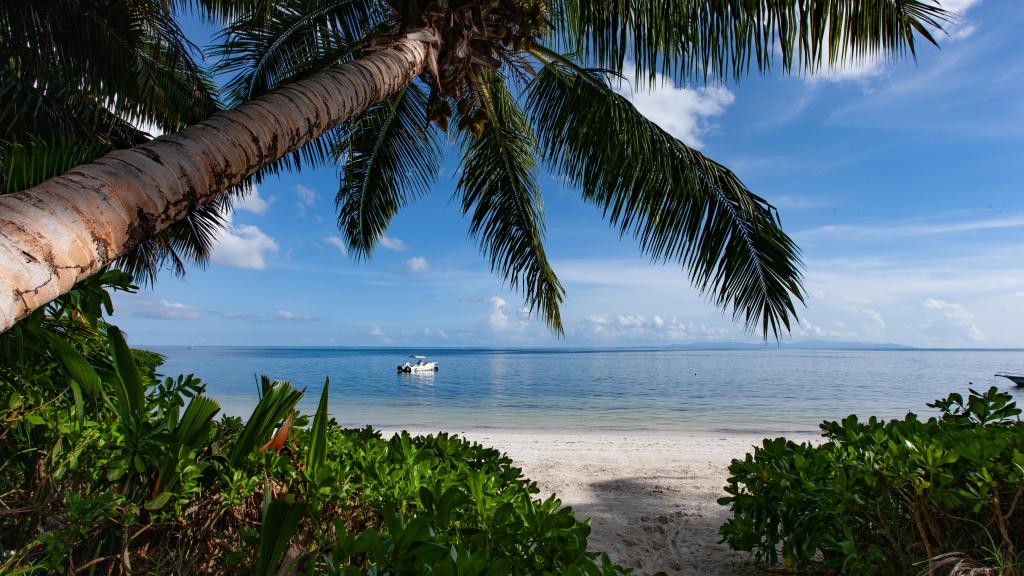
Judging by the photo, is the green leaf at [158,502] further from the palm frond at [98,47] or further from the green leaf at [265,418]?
the palm frond at [98,47]

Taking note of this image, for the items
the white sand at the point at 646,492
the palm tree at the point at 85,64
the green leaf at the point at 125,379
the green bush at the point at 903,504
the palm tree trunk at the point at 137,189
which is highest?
the palm tree at the point at 85,64

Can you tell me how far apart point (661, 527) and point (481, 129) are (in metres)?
Result: 3.95

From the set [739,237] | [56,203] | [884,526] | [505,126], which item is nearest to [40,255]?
[56,203]

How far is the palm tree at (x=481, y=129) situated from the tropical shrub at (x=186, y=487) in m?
0.33

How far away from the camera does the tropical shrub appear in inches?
53.5

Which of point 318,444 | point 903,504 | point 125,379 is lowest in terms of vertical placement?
point 903,504

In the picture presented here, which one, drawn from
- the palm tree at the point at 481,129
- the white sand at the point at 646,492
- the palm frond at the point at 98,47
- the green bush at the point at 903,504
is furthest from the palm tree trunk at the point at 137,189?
the green bush at the point at 903,504

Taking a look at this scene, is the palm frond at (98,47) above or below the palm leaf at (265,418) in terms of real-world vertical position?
above

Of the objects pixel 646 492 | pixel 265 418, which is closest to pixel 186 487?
pixel 265 418

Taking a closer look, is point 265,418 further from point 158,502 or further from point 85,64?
point 85,64

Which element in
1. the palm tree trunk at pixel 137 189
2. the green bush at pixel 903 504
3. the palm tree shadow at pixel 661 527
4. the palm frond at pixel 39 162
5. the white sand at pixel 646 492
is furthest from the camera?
the white sand at pixel 646 492

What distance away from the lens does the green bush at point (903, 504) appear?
1.99 m

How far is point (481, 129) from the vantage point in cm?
523

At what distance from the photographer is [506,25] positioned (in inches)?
169
